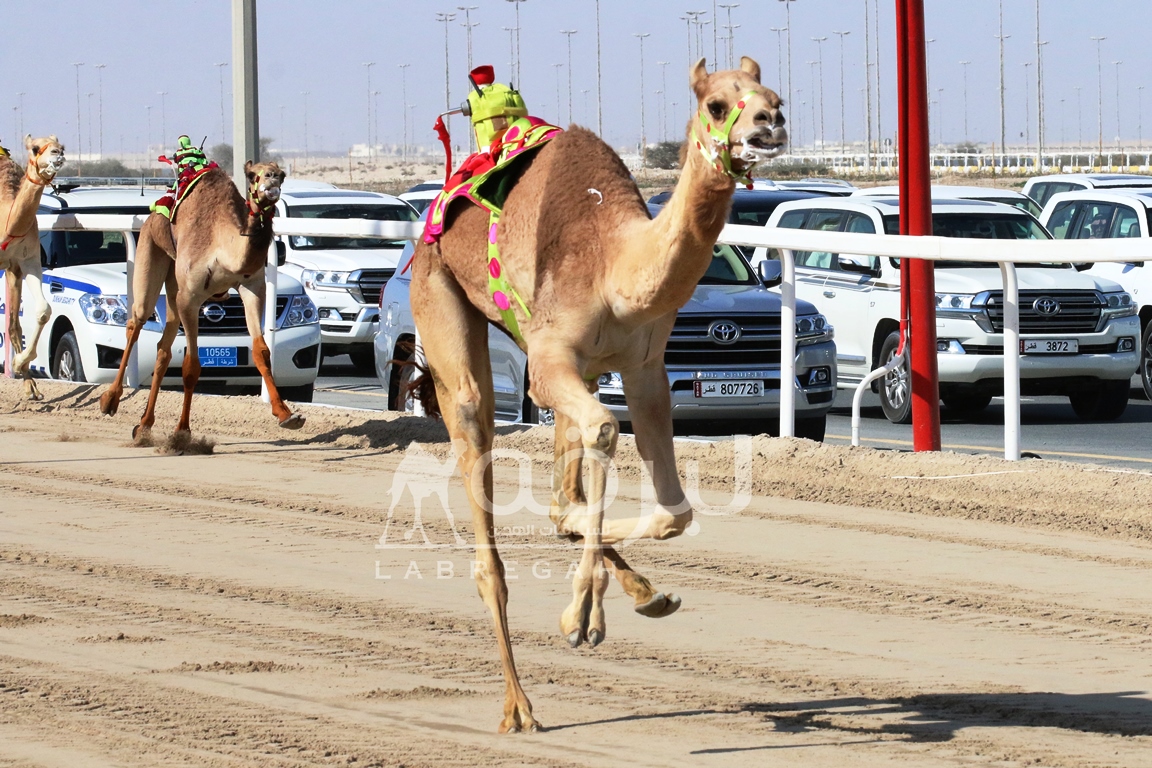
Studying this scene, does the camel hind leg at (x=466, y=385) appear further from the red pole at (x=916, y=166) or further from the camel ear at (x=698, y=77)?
the red pole at (x=916, y=166)

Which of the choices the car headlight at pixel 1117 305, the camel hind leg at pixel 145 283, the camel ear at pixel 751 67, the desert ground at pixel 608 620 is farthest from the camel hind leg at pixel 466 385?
the car headlight at pixel 1117 305

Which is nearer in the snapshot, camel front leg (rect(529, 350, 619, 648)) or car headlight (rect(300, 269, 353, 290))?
camel front leg (rect(529, 350, 619, 648))

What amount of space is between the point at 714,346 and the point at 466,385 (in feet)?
20.7

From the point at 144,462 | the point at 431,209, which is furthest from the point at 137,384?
the point at 431,209

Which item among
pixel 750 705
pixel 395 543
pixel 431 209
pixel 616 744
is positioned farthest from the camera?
pixel 395 543

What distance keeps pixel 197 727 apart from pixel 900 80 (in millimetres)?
7439

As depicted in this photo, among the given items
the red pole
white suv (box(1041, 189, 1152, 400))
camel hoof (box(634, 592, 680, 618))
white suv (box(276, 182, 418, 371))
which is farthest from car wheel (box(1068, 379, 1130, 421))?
camel hoof (box(634, 592, 680, 618))

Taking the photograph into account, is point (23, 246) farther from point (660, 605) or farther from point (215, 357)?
point (660, 605)

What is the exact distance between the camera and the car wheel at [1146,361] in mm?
18109

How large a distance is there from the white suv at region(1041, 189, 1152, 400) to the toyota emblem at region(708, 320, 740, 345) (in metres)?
6.58

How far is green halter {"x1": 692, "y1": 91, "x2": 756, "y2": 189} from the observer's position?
5188mm

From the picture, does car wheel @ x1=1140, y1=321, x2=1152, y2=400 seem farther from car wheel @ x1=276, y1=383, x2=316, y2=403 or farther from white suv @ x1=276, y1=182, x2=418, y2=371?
white suv @ x1=276, y1=182, x2=418, y2=371

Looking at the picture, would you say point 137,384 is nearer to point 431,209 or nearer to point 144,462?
point 144,462

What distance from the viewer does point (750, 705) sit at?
638 cm
